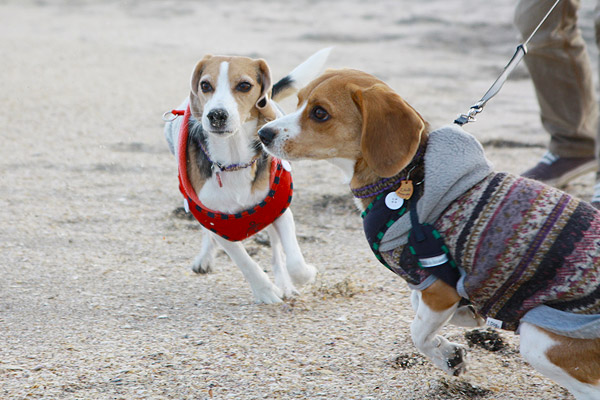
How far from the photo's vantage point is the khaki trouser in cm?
526

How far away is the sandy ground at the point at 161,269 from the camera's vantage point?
305 centimetres

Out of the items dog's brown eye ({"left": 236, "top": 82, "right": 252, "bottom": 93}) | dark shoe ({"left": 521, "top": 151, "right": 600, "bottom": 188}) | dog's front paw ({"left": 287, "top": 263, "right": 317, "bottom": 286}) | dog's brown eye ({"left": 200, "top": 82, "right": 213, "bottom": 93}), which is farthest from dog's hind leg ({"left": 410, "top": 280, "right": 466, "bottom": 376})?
dark shoe ({"left": 521, "top": 151, "right": 600, "bottom": 188})

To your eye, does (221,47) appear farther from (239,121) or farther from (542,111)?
(239,121)

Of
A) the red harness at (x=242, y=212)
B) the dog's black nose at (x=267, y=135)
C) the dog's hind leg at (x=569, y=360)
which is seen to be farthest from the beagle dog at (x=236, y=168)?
the dog's hind leg at (x=569, y=360)

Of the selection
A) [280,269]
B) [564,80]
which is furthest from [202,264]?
[564,80]

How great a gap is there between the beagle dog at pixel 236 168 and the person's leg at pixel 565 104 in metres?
2.46

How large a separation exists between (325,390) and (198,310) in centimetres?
104

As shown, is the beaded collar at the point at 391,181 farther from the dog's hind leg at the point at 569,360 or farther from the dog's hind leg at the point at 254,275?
the dog's hind leg at the point at 254,275

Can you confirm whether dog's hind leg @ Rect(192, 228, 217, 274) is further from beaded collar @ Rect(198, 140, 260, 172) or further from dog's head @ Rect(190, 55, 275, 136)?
dog's head @ Rect(190, 55, 275, 136)

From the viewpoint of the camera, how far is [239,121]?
374cm

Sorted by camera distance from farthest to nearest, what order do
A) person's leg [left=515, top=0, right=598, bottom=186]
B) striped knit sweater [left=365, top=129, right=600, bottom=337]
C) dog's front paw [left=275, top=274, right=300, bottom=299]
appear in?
person's leg [left=515, top=0, right=598, bottom=186], dog's front paw [left=275, top=274, right=300, bottom=299], striped knit sweater [left=365, top=129, right=600, bottom=337]

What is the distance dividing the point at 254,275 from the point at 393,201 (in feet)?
4.27

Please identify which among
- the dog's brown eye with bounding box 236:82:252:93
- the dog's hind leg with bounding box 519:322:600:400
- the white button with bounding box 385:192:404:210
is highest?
the white button with bounding box 385:192:404:210

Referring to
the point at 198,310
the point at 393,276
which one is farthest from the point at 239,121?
the point at 393,276
